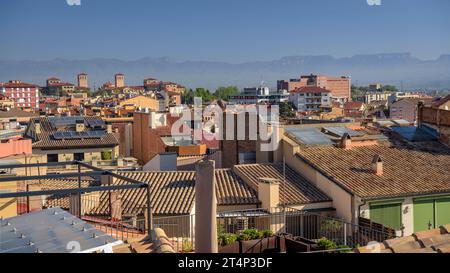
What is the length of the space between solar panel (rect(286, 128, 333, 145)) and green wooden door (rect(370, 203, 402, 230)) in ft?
9.07

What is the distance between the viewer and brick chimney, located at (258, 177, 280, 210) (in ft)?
33.2

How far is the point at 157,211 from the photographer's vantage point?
386 inches

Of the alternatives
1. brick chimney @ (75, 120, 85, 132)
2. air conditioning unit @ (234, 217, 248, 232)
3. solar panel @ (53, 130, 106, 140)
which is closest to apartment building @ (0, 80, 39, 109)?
brick chimney @ (75, 120, 85, 132)

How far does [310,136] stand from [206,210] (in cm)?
870

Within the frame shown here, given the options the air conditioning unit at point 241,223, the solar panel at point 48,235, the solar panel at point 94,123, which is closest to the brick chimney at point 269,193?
the air conditioning unit at point 241,223

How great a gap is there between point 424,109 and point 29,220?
12.7 m

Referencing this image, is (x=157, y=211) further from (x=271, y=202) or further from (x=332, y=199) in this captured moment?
(x=332, y=199)

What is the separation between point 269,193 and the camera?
33.2 feet

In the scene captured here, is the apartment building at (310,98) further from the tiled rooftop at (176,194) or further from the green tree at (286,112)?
the tiled rooftop at (176,194)

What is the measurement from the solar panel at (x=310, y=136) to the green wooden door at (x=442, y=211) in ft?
9.45

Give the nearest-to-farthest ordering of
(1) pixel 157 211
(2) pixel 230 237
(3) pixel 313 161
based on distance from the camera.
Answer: (2) pixel 230 237, (1) pixel 157 211, (3) pixel 313 161

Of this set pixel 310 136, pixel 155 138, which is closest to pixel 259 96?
pixel 155 138
